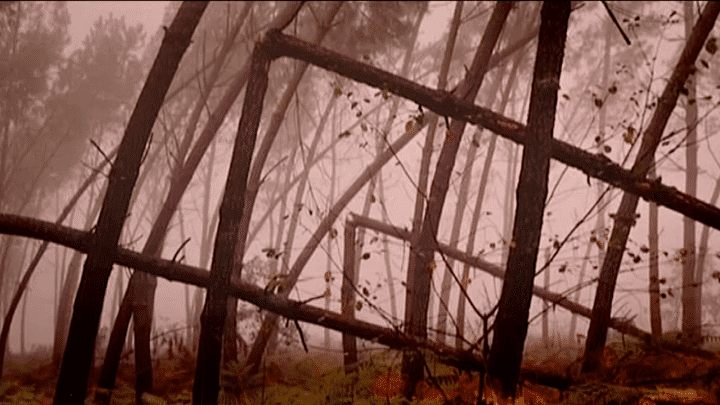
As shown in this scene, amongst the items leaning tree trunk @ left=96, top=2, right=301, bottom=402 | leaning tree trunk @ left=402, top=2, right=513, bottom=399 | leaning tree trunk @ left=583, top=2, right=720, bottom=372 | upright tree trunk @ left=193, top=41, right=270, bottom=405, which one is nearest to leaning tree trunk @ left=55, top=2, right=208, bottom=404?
upright tree trunk @ left=193, top=41, right=270, bottom=405

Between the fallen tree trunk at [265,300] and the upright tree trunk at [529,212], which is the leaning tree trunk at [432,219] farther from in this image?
the upright tree trunk at [529,212]

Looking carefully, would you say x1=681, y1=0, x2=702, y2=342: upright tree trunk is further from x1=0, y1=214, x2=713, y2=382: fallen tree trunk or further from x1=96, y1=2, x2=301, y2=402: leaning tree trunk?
x1=96, y1=2, x2=301, y2=402: leaning tree trunk

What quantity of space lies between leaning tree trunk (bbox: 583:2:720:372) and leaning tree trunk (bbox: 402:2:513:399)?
1.48m

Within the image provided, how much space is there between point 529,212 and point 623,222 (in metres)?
2.21

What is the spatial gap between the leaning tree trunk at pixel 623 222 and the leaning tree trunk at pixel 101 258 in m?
3.88

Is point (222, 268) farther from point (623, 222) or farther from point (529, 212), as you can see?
point (623, 222)

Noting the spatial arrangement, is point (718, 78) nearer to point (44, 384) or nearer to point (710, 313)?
point (710, 313)

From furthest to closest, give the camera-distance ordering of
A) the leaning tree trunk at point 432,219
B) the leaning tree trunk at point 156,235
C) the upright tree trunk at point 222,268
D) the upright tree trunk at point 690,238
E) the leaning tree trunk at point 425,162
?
the upright tree trunk at point 690,238, the leaning tree trunk at point 425,162, the leaning tree trunk at point 156,235, the leaning tree trunk at point 432,219, the upright tree trunk at point 222,268

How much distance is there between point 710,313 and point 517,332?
784 inches

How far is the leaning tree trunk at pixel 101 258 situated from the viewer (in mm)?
2631

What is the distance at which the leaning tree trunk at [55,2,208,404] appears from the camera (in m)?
2.63

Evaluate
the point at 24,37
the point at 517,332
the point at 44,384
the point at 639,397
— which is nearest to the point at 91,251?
the point at 517,332

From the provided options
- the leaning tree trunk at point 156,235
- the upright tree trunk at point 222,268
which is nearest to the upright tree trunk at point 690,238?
the upright tree trunk at point 222,268

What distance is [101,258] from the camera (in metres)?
2.67
